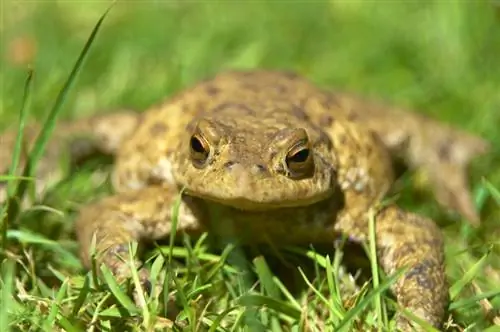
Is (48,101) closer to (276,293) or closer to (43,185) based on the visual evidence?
(43,185)

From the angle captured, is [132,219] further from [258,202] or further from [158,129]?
[258,202]

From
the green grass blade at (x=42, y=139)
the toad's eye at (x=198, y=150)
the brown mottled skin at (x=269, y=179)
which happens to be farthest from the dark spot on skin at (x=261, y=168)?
the green grass blade at (x=42, y=139)

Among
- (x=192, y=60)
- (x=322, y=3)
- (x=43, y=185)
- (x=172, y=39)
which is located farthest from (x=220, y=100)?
(x=322, y=3)

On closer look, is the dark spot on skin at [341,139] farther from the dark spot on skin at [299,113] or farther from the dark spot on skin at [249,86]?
the dark spot on skin at [249,86]

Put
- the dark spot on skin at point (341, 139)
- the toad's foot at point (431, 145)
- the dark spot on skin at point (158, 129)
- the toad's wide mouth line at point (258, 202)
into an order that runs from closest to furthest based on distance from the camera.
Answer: the toad's wide mouth line at point (258, 202), the dark spot on skin at point (341, 139), the dark spot on skin at point (158, 129), the toad's foot at point (431, 145)

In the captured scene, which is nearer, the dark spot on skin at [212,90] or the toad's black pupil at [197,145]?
the toad's black pupil at [197,145]

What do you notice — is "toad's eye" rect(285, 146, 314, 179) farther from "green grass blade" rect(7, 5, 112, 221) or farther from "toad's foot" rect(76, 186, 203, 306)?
"green grass blade" rect(7, 5, 112, 221)
